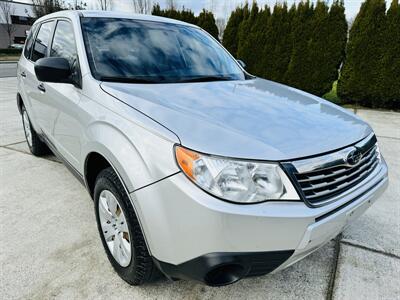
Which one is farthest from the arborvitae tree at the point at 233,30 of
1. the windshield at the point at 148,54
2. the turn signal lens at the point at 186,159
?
the turn signal lens at the point at 186,159

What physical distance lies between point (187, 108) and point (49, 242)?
5.05 feet

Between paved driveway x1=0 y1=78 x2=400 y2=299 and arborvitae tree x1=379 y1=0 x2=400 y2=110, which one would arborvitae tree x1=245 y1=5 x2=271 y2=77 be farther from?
paved driveway x1=0 y1=78 x2=400 y2=299

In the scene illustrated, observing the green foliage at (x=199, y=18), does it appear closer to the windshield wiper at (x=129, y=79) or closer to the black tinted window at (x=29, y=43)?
the black tinted window at (x=29, y=43)

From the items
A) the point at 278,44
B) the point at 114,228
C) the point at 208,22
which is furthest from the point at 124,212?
the point at 208,22

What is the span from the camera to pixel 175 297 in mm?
1931

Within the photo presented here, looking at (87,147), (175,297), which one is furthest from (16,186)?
(175,297)

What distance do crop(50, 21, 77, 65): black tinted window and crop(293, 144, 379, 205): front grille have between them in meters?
1.91

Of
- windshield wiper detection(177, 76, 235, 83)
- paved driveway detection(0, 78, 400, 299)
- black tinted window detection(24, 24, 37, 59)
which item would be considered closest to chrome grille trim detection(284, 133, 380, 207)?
paved driveway detection(0, 78, 400, 299)

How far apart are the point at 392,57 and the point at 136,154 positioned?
27.0 feet

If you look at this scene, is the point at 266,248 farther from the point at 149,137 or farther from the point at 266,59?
the point at 266,59

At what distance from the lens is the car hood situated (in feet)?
5.06

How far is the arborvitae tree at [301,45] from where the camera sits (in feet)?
28.2

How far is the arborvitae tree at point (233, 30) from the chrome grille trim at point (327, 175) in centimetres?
887

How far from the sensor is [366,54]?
26.4 feet
